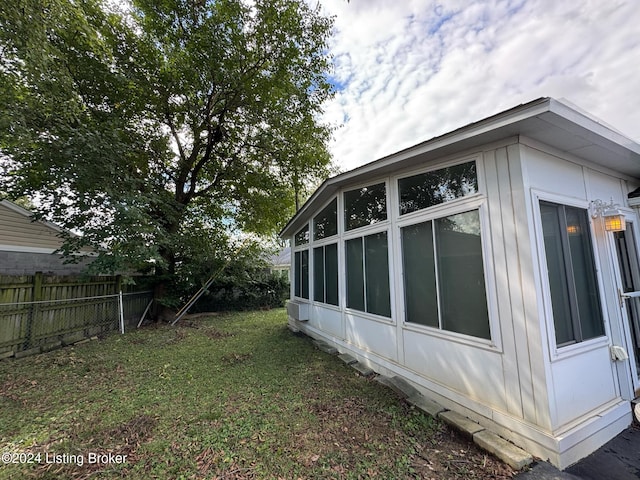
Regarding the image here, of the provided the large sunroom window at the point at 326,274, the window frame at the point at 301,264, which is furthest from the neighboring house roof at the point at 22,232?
the large sunroom window at the point at 326,274

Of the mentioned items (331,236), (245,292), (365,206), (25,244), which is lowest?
(245,292)

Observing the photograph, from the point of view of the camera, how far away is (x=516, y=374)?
2359 millimetres

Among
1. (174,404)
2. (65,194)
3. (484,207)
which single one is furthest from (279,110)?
(174,404)

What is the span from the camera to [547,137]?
2.51 m

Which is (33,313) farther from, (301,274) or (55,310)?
(301,274)

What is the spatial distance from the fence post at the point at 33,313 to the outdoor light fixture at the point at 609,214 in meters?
8.98

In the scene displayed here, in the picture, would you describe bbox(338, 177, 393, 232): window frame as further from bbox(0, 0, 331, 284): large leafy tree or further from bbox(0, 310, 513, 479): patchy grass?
bbox(0, 0, 331, 284): large leafy tree

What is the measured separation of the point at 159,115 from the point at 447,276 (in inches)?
353

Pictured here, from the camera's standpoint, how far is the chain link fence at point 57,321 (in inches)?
191

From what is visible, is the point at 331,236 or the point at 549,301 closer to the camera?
the point at 549,301

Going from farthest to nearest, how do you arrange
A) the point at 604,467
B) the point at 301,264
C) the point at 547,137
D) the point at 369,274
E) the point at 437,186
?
the point at 301,264 < the point at 369,274 < the point at 437,186 < the point at 547,137 < the point at 604,467

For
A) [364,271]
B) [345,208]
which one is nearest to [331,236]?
[345,208]

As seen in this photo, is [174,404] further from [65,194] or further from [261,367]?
[65,194]

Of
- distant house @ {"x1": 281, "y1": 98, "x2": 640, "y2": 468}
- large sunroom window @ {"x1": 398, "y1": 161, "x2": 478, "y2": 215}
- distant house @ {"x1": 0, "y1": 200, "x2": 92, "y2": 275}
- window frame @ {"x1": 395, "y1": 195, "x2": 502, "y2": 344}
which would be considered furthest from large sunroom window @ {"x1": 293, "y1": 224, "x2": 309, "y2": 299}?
distant house @ {"x1": 0, "y1": 200, "x2": 92, "y2": 275}
